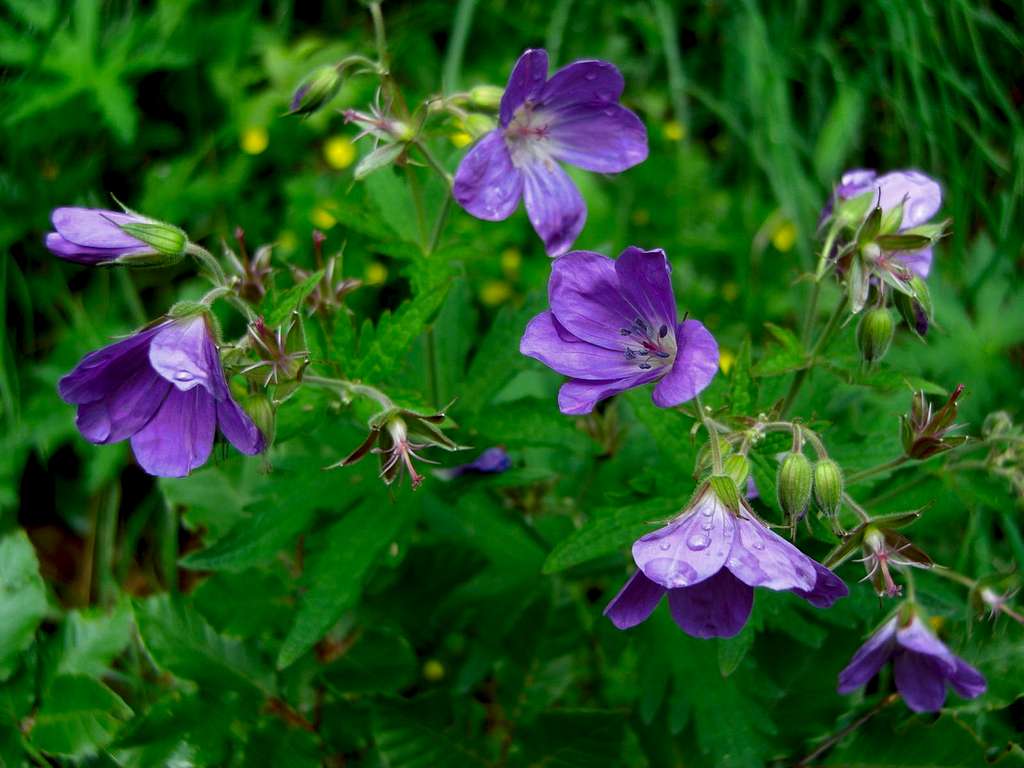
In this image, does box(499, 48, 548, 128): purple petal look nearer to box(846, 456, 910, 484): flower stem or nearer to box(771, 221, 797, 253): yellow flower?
box(846, 456, 910, 484): flower stem

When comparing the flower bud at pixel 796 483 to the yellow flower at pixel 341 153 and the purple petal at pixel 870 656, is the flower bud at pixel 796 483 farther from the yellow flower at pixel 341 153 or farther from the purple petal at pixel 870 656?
the yellow flower at pixel 341 153

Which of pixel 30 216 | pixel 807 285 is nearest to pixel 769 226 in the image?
pixel 807 285

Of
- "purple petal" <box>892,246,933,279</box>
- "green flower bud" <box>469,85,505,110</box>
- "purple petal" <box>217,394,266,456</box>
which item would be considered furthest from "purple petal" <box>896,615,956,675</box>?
"green flower bud" <box>469,85,505,110</box>

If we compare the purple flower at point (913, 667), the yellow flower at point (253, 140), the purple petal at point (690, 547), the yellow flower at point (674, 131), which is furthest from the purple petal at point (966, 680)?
the yellow flower at point (253, 140)

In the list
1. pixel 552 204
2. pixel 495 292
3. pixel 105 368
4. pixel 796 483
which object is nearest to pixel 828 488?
pixel 796 483

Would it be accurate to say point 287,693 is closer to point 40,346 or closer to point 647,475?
point 647,475

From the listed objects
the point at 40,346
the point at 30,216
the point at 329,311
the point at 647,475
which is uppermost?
the point at 329,311
